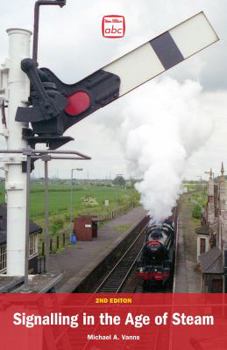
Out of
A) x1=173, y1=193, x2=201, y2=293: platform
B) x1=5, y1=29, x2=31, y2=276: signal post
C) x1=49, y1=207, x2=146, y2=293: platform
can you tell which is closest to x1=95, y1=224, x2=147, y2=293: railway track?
x1=49, y1=207, x2=146, y2=293: platform

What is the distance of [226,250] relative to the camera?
1504 cm

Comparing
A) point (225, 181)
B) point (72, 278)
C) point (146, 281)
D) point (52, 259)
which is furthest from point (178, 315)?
point (52, 259)

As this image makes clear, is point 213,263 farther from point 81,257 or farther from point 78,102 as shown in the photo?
point 81,257

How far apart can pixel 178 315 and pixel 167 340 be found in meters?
3.37

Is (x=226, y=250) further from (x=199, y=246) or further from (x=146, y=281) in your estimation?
(x=199, y=246)

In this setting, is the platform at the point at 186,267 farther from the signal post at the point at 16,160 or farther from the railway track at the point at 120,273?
the signal post at the point at 16,160

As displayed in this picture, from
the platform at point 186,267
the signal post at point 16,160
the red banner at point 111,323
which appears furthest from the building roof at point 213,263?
the signal post at point 16,160

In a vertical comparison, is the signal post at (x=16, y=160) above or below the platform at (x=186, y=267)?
above

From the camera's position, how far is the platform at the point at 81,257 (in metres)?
19.7

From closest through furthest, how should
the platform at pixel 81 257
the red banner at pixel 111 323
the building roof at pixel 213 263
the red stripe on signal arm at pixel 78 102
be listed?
the red banner at pixel 111 323, the red stripe on signal arm at pixel 78 102, the building roof at pixel 213 263, the platform at pixel 81 257

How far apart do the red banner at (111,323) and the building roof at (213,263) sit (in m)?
0.98

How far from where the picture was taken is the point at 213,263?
16484 millimetres

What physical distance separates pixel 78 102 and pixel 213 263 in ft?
36.8

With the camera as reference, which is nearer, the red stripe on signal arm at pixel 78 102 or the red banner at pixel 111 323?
the red banner at pixel 111 323
